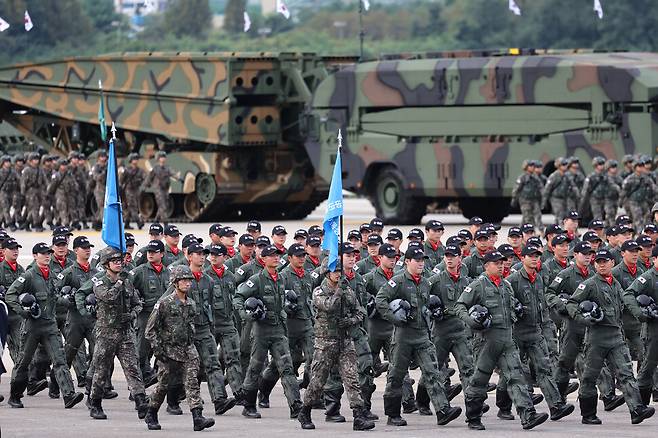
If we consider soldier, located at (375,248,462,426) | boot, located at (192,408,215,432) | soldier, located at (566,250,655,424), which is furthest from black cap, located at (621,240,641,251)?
boot, located at (192,408,215,432)

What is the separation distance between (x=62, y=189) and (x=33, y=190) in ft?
1.90

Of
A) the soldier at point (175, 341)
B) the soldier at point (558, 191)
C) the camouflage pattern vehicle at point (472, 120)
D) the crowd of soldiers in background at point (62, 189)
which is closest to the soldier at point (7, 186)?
the crowd of soldiers in background at point (62, 189)

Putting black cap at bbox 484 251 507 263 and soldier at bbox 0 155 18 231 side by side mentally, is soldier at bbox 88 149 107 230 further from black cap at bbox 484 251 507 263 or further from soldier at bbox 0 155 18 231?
black cap at bbox 484 251 507 263

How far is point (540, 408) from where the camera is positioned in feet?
57.2

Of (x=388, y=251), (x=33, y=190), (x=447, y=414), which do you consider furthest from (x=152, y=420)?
(x=33, y=190)

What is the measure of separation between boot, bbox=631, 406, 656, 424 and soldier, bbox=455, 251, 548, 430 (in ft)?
2.71

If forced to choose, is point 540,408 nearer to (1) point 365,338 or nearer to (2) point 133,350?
(1) point 365,338

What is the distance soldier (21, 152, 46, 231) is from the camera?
1391 inches

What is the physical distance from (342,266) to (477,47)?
49059 mm

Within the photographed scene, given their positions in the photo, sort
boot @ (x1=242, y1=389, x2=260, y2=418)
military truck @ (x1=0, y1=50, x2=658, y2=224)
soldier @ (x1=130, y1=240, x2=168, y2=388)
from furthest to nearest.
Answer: military truck @ (x1=0, y1=50, x2=658, y2=224) → soldier @ (x1=130, y1=240, x2=168, y2=388) → boot @ (x1=242, y1=389, x2=260, y2=418)

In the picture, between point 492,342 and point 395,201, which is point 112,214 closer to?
point 492,342

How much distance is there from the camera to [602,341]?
1652 cm

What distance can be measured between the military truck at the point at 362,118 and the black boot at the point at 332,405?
1750 centimetres

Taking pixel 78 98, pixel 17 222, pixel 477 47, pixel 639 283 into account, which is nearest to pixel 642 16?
pixel 477 47
